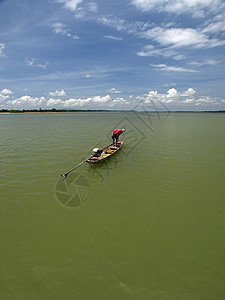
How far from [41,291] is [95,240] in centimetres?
214

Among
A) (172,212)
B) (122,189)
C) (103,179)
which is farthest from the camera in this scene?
(103,179)

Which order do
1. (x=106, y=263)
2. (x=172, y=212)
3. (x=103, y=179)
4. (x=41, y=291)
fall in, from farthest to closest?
(x=103, y=179) → (x=172, y=212) → (x=106, y=263) → (x=41, y=291)

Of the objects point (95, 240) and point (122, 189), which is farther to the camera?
point (122, 189)

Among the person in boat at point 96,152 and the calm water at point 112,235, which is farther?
the person in boat at point 96,152

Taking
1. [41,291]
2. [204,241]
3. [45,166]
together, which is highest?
[45,166]

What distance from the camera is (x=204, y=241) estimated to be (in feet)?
20.1

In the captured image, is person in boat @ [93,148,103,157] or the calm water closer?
the calm water

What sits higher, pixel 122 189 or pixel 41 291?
pixel 122 189

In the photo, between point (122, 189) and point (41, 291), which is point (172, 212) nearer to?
point (122, 189)

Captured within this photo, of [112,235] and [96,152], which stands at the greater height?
[96,152]

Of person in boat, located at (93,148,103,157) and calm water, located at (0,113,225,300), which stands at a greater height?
person in boat, located at (93,148,103,157)

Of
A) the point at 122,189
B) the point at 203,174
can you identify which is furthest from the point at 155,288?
the point at 203,174

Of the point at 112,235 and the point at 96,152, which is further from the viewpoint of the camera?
the point at 96,152

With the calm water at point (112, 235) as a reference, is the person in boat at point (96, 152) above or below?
above
